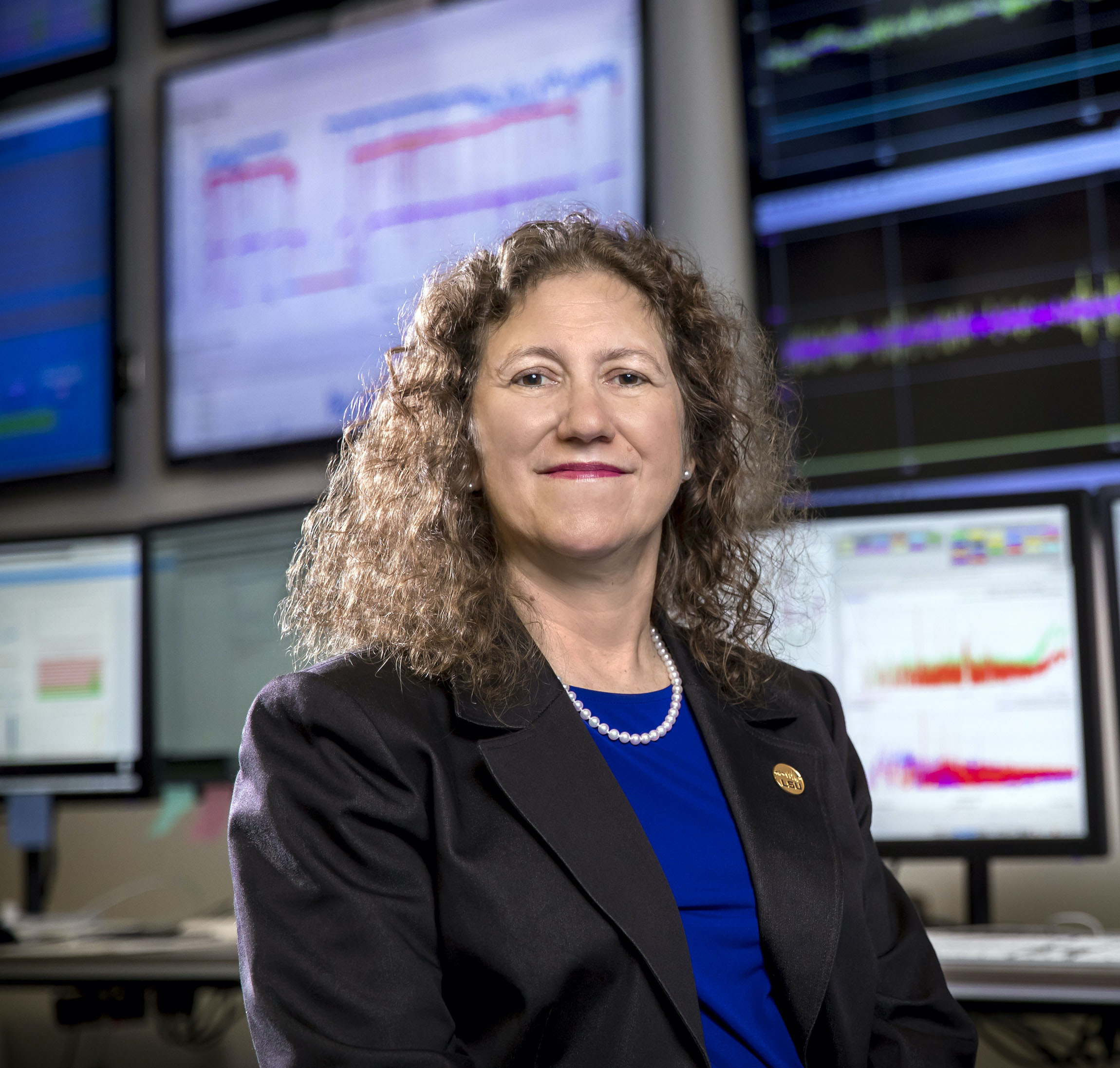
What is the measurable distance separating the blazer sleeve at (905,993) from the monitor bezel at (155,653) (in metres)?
1.07

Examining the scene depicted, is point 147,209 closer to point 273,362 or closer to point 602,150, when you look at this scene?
point 273,362

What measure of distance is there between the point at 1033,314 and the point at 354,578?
1.17 m

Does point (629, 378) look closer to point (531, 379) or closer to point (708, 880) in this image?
point (531, 379)

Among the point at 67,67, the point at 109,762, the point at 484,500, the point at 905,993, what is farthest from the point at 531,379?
the point at 67,67

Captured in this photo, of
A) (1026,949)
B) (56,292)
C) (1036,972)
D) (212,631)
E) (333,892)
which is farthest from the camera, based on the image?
(56,292)

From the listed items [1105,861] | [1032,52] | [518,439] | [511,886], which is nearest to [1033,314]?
[1032,52]

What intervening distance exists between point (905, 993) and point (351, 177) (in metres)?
1.73

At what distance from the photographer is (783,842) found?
110 centimetres

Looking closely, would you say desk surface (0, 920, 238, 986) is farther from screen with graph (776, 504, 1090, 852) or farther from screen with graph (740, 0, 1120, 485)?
screen with graph (740, 0, 1120, 485)

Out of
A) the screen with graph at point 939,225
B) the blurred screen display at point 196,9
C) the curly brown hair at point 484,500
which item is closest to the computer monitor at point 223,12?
the blurred screen display at point 196,9

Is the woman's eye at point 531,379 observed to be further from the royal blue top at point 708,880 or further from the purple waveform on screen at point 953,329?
the purple waveform on screen at point 953,329

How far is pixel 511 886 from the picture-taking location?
0.94m

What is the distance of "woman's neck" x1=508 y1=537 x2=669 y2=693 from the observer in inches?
45.5

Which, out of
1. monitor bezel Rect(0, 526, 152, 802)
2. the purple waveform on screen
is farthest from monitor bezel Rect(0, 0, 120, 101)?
the purple waveform on screen
